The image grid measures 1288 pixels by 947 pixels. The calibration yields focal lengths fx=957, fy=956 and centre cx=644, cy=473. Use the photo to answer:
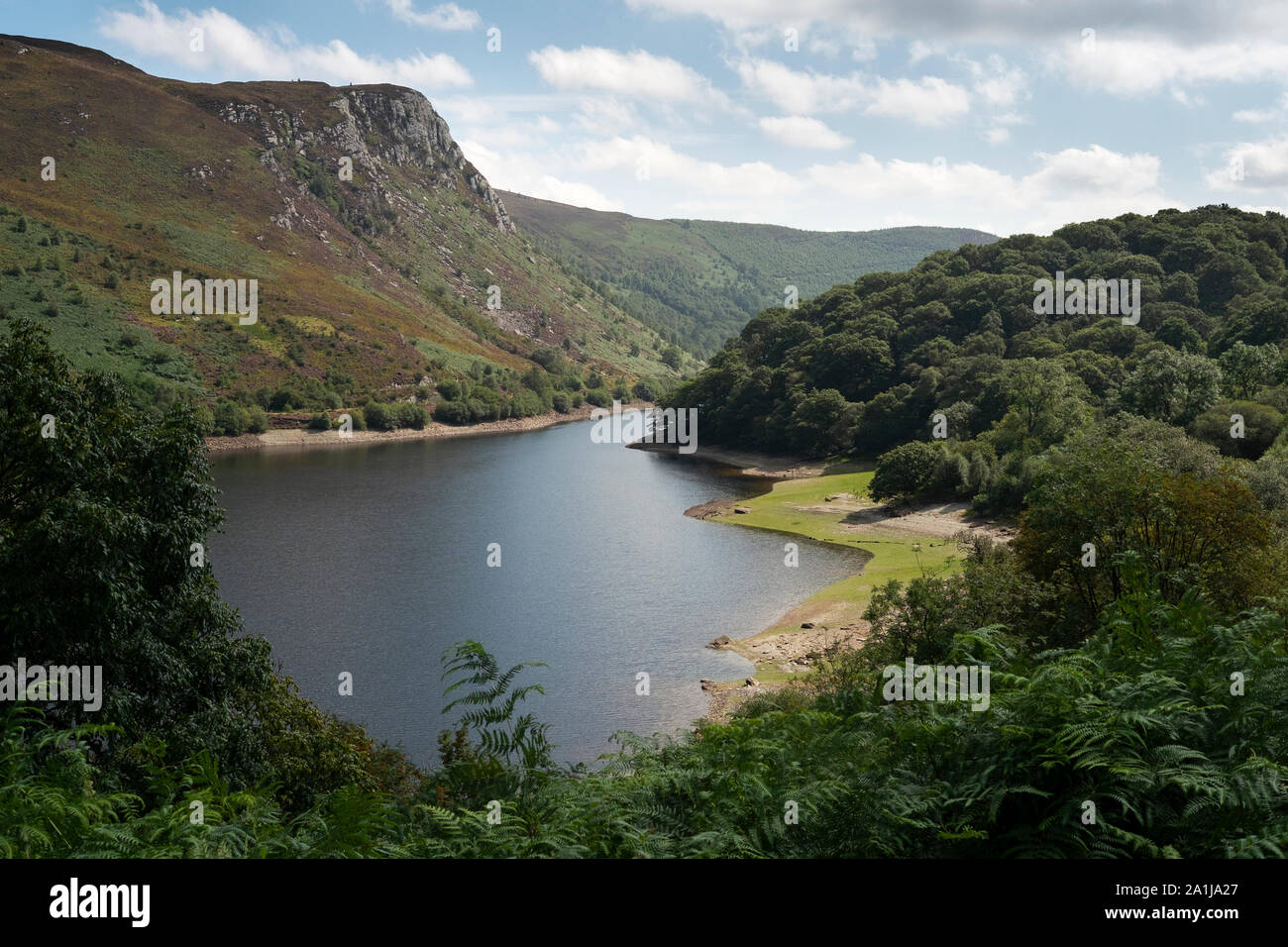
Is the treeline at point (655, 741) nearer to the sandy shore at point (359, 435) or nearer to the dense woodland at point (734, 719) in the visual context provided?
the dense woodland at point (734, 719)

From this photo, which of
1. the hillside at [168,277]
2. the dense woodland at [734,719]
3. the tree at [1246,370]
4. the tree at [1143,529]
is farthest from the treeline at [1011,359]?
the hillside at [168,277]

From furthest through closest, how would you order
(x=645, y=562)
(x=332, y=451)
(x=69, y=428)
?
(x=332, y=451) < (x=645, y=562) < (x=69, y=428)

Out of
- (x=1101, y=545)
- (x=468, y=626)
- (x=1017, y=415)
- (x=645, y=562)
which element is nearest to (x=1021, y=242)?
(x=1017, y=415)

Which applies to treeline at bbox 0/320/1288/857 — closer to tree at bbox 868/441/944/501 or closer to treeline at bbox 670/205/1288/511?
treeline at bbox 670/205/1288/511

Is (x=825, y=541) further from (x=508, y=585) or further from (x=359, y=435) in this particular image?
(x=359, y=435)

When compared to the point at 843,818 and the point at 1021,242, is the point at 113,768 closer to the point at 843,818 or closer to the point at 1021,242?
the point at 843,818

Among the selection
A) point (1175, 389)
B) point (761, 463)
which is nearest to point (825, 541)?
point (1175, 389)
